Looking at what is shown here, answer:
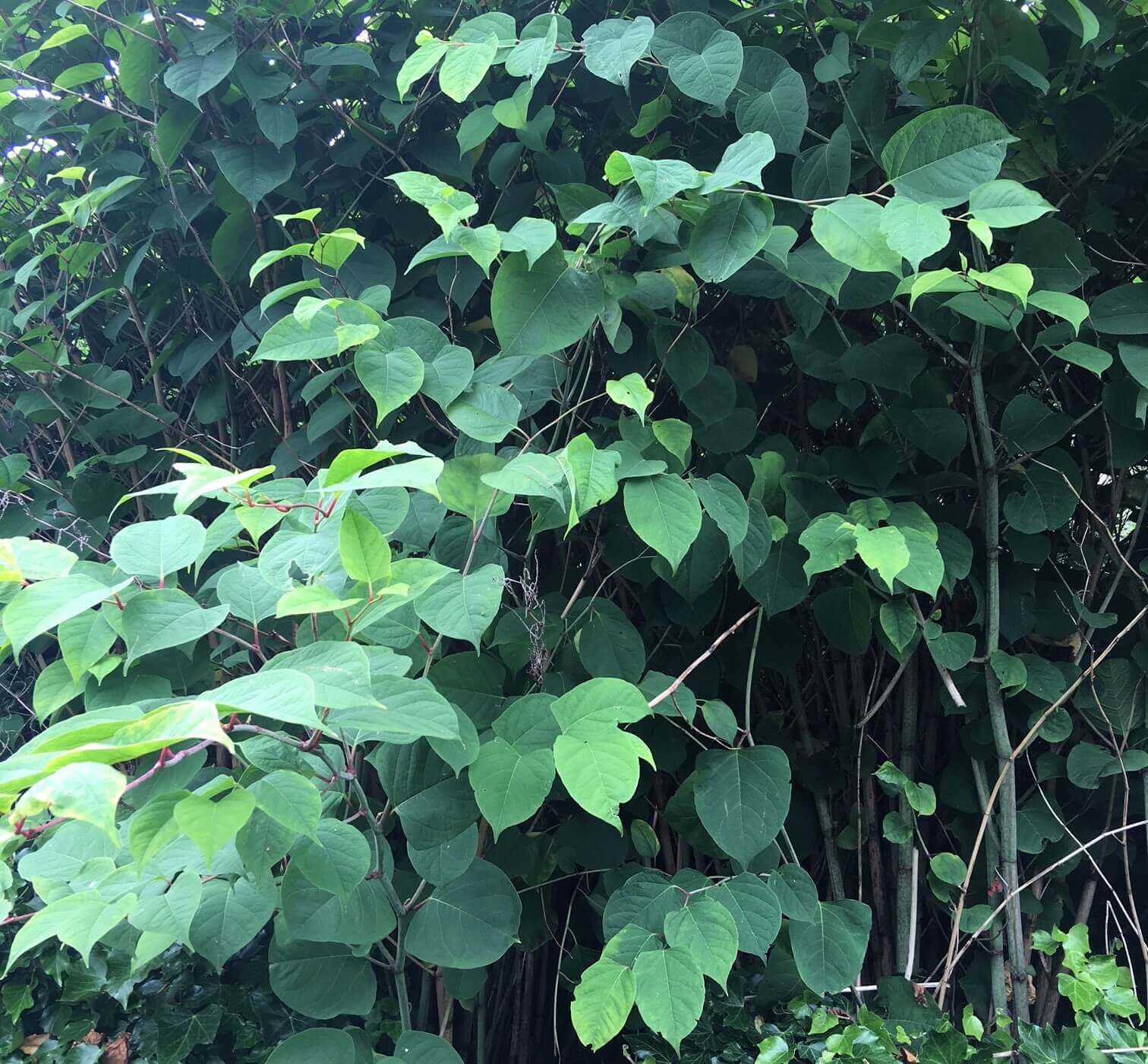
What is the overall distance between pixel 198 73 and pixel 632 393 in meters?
0.92

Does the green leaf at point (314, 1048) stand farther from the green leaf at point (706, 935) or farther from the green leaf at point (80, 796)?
the green leaf at point (80, 796)

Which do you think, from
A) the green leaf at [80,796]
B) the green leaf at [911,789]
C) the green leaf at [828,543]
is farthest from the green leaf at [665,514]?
the green leaf at [80,796]

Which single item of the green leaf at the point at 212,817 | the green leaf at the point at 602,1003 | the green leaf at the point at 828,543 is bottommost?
the green leaf at the point at 602,1003

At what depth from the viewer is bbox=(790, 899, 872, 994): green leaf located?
1139mm

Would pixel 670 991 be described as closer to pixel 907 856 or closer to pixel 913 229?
pixel 907 856

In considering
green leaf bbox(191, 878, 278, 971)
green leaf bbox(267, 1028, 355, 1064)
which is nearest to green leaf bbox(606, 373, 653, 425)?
green leaf bbox(191, 878, 278, 971)

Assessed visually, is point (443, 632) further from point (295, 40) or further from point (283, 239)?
point (295, 40)

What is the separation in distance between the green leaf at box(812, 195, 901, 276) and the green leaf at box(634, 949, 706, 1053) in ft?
2.74

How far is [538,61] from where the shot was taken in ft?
3.49

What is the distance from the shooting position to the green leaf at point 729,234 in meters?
0.98

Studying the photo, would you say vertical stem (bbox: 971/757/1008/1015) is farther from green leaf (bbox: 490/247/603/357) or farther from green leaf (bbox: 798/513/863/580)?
green leaf (bbox: 490/247/603/357)

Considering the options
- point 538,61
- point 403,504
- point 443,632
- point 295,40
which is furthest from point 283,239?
point 443,632

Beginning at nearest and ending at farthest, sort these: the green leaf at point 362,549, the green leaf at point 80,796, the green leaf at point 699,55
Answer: the green leaf at point 80,796 < the green leaf at point 362,549 < the green leaf at point 699,55

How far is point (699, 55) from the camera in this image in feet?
3.74
